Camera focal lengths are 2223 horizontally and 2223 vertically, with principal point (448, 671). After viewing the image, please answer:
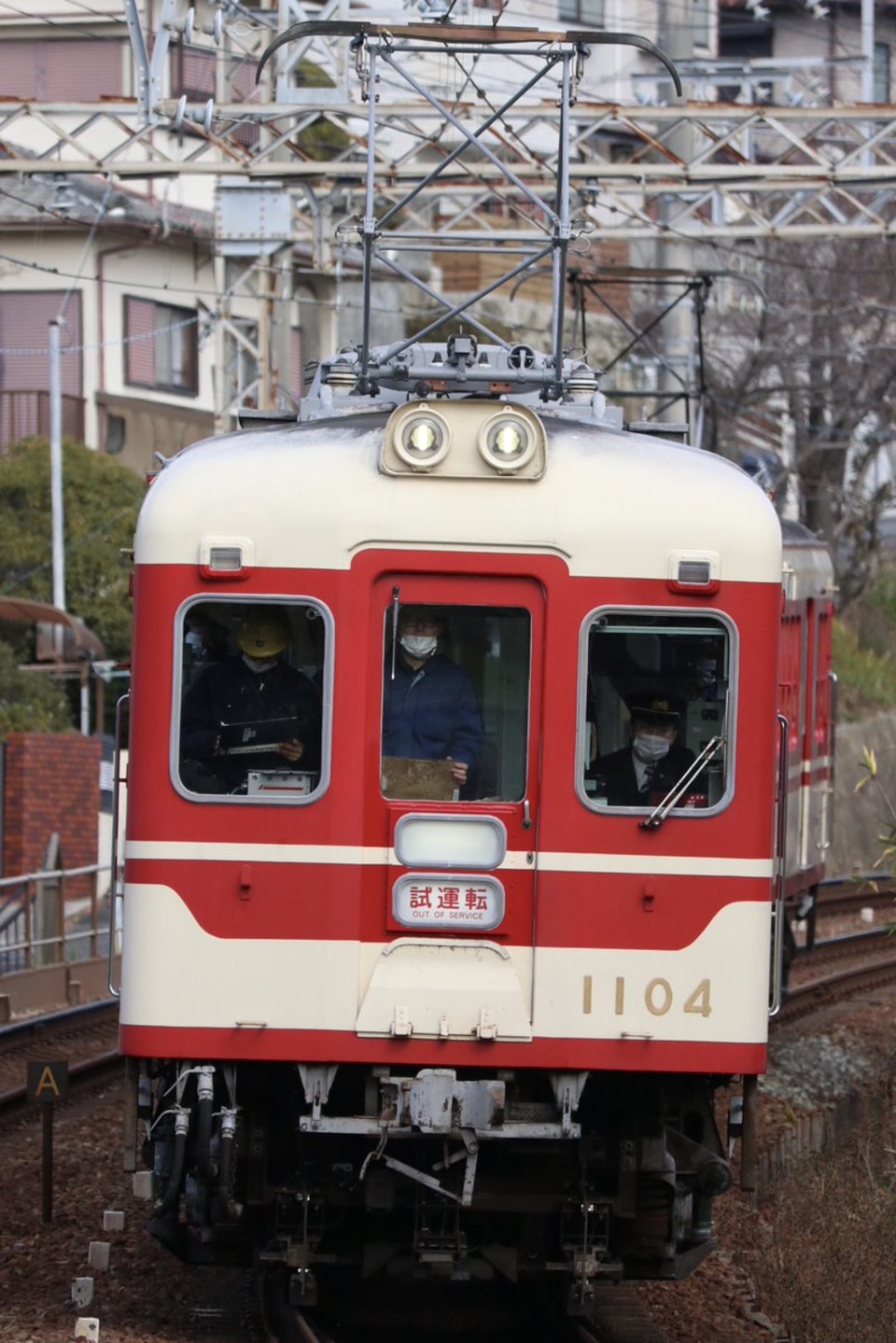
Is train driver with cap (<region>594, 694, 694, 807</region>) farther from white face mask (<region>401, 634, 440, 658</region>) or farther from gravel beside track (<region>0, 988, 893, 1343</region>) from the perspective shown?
gravel beside track (<region>0, 988, 893, 1343</region>)

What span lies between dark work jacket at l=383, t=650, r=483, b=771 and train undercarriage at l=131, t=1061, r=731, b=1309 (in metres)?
1.02

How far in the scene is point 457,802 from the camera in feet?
23.4

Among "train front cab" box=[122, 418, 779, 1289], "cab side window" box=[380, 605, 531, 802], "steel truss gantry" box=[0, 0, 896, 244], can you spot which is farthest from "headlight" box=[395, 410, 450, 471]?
"steel truss gantry" box=[0, 0, 896, 244]

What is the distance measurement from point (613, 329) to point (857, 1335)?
26625mm

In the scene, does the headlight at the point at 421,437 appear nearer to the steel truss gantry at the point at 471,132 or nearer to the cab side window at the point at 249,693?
the cab side window at the point at 249,693

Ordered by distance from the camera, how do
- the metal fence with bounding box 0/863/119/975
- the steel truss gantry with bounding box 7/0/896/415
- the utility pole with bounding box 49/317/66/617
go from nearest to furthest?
the metal fence with bounding box 0/863/119/975 < the steel truss gantry with bounding box 7/0/896/415 < the utility pole with bounding box 49/317/66/617

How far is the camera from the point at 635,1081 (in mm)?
7375

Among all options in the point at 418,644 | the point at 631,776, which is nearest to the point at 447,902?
the point at 631,776

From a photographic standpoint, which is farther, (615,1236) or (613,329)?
(613,329)

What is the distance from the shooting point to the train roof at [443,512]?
281 inches

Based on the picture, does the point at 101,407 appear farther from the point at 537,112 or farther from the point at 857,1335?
the point at 857,1335

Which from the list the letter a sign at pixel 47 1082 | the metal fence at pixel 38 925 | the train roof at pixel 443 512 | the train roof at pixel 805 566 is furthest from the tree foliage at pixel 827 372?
the train roof at pixel 443 512

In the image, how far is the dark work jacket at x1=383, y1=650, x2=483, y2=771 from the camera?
7141 millimetres

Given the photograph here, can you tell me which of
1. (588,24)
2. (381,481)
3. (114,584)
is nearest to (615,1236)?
(381,481)
